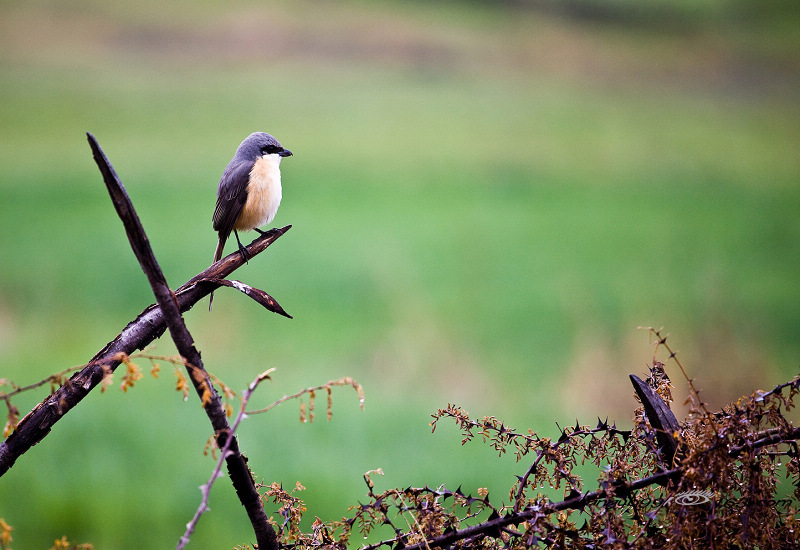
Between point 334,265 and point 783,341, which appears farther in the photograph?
point 334,265

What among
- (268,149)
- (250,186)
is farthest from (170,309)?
(268,149)

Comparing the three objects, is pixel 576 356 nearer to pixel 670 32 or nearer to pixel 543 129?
pixel 543 129

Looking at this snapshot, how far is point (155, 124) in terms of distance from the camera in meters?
18.5

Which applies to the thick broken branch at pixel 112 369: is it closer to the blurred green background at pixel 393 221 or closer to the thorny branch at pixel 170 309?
the thorny branch at pixel 170 309

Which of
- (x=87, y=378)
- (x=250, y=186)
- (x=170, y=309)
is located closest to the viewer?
(x=170, y=309)

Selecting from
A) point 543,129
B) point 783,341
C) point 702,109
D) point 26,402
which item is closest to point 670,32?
point 702,109

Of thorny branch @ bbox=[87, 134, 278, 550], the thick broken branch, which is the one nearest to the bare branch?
the thick broken branch

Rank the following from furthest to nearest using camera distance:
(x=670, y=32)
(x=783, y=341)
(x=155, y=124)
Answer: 1. (x=670, y=32)
2. (x=155, y=124)
3. (x=783, y=341)

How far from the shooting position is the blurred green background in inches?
308

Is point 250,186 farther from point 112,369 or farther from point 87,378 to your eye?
point 112,369

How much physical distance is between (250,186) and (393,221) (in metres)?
12.2

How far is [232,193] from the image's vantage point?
12.2ft

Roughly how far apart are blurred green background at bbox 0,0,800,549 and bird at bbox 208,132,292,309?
279 centimetres

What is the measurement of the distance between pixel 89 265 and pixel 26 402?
524 centimetres
